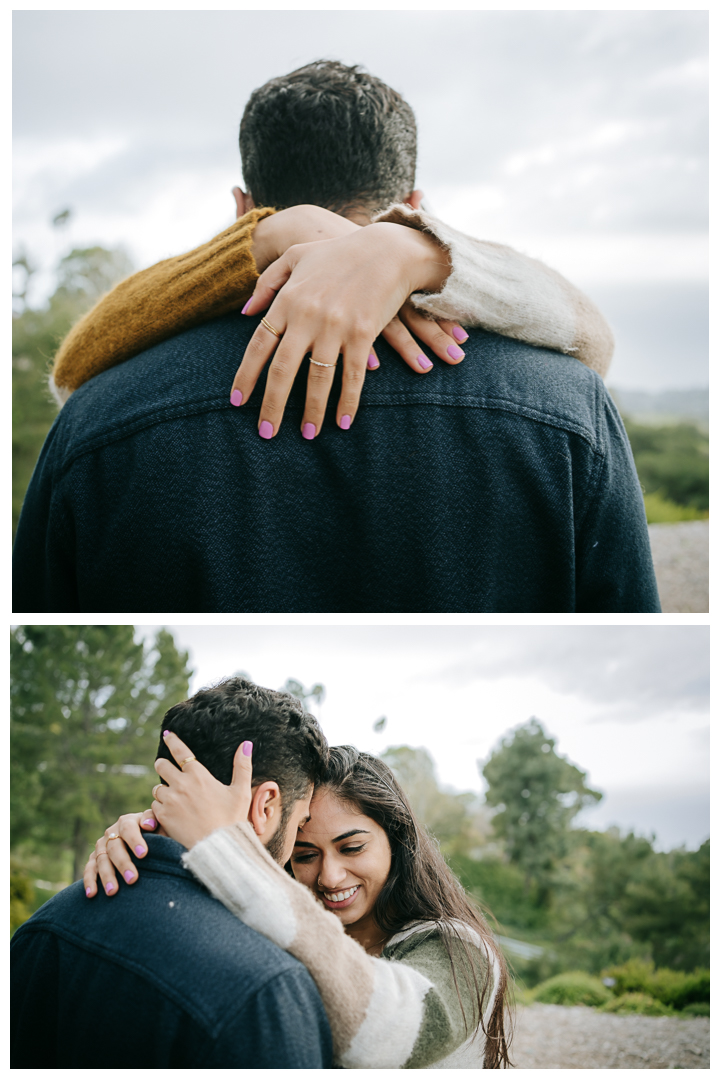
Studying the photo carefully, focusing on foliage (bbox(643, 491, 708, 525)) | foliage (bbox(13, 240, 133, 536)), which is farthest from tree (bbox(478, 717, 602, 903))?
foliage (bbox(13, 240, 133, 536))

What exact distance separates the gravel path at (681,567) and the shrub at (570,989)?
2215mm

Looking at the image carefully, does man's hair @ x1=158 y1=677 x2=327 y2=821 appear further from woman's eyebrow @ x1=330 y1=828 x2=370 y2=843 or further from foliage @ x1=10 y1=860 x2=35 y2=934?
foliage @ x1=10 y1=860 x2=35 y2=934

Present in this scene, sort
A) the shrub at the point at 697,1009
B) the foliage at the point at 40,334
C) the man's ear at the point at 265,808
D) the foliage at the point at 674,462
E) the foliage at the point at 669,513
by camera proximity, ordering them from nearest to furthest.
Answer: the man's ear at the point at 265,808, the shrub at the point at 697,1009, the foliage at the point at 40,334, the foliage at the point at 669,513, the foliage at the point at 674,462

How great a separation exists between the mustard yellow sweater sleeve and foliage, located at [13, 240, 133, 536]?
6.18m

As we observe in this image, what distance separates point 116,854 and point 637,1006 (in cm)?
280

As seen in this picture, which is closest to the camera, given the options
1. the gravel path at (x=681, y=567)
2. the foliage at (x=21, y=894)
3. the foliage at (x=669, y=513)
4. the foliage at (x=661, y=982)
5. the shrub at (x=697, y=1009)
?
the foliage at (x=21, y=894)

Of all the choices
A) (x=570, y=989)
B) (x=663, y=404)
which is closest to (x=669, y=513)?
(x=663, y=404)

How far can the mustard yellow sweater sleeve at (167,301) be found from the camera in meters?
1.10

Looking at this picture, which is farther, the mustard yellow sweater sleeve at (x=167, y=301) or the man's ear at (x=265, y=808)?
the man's ear at (x=265, y=808)

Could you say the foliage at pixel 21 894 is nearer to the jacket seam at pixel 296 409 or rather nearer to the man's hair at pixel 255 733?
the man's hair at pixel 255 733

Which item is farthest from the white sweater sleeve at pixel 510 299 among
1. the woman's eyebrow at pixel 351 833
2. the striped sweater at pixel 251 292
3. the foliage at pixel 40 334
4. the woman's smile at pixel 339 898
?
the foliage at pixel 40 334

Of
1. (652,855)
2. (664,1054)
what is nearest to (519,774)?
(664,1054)

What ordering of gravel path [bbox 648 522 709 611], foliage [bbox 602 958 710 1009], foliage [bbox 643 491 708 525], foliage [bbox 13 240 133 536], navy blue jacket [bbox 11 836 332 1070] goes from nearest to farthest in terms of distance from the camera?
navy blue jacket [bbox 11 836 332 1070]
foliage [bbox 602 958 710 1009]
gravel path [bbox 648 522 709 611]
foliage [bbox 13 240 133 536]
foliage [bbox 643 491 708 525]

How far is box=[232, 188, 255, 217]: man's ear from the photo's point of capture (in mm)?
1396
